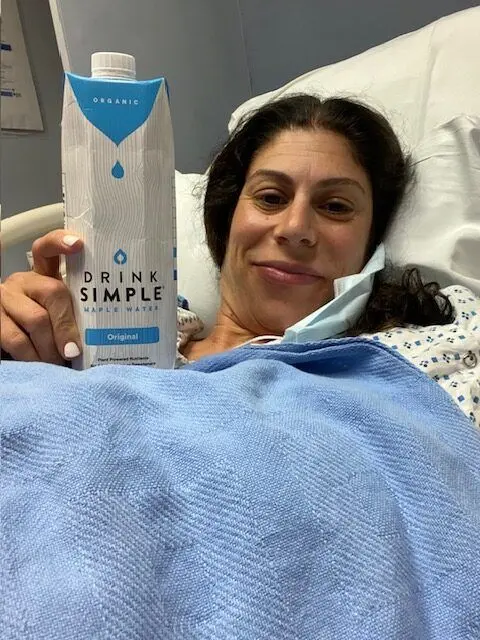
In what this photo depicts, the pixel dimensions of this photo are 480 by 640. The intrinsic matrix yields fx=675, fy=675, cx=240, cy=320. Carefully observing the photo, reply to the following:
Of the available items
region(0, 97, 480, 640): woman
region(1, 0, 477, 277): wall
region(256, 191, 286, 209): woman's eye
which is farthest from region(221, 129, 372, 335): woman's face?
region(1, 0, 477, 277): wall

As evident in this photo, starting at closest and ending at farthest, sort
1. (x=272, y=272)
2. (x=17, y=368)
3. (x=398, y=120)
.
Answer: (x=17, y=368), (x=272, y=272), (x=398, y=120)

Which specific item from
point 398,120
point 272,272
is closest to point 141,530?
point 272,272

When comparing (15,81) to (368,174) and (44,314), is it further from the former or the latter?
(44,314)

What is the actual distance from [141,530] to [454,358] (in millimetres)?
472

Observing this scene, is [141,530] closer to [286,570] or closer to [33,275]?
[286,570]

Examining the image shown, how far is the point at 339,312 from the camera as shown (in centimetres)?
92

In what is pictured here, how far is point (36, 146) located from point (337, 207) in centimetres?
124

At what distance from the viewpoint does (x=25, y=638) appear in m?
0.36

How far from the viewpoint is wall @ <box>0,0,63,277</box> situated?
193cm

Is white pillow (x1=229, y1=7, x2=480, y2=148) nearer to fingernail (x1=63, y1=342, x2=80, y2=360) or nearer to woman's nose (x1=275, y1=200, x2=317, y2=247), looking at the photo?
woman's nose (x1=275, y1=200, x2=317, y2=247)

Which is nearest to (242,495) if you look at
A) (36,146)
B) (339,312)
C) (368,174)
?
(339,312)

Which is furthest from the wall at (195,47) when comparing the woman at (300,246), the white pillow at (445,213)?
the white pillow at (445,213)

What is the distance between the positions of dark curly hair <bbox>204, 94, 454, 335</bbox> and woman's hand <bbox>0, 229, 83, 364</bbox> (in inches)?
15.4

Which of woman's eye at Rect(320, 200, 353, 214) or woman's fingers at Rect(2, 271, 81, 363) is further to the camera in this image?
woman's eye at Rect(320, 200, 353, 214)
